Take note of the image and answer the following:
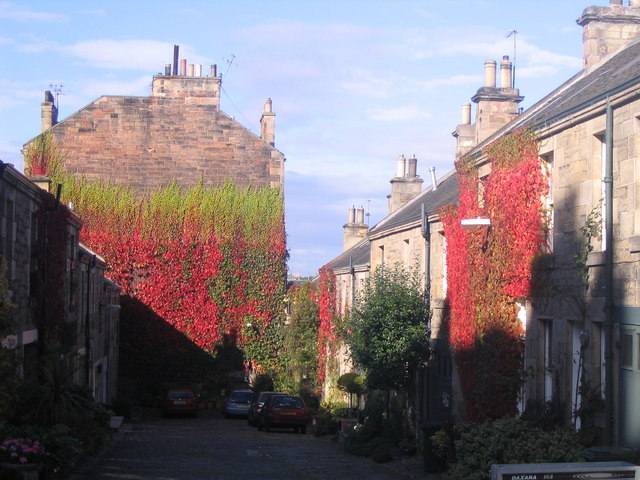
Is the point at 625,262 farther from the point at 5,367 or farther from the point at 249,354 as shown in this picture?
the point at 249,354

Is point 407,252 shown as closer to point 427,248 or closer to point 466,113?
point 427,248

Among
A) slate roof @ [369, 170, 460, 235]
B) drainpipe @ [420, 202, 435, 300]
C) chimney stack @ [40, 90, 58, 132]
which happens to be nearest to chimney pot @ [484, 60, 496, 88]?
slate roof @ [369, 170, 460, 235]

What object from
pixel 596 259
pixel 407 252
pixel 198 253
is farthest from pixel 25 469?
pixel 198 253

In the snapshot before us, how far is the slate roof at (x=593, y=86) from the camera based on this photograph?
12.7m

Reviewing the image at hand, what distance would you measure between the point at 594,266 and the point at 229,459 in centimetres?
1098

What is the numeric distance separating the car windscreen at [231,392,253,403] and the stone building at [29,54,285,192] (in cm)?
930

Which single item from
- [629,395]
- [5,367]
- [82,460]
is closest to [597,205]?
[629,395]

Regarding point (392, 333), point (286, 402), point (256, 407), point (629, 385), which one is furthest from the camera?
point (256, 407)

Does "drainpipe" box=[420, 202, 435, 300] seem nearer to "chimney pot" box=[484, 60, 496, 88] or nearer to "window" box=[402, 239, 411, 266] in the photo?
"window" box=[402, 239, 411, 266]

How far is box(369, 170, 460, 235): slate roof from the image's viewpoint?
2428 cm

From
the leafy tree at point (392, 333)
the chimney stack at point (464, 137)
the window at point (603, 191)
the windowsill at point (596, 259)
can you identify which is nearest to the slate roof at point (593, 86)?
the window at point (603, 191)

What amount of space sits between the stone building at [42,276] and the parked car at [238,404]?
36.6 ft

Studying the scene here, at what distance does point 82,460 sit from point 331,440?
11997mm

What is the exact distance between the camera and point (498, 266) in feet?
55.4
